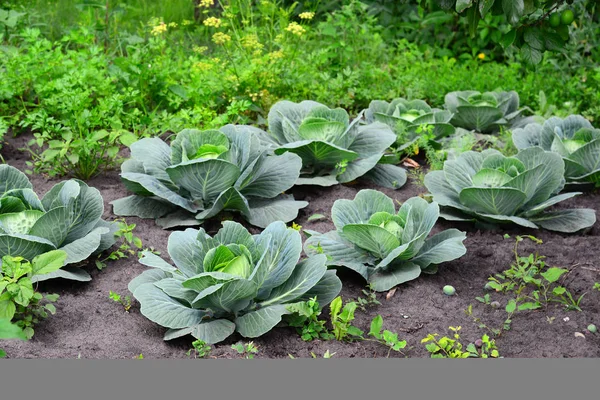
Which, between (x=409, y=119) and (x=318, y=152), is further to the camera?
(x=409, y=119)

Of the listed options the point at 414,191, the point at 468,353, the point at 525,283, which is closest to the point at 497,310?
the point at 525,283

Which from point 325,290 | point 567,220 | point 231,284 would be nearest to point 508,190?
point 567,220

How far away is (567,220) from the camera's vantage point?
13.5 feet

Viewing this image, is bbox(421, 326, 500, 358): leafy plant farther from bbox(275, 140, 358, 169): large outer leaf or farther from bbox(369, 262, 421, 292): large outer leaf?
bbox(275, 140, 358, 169): large outer leaf

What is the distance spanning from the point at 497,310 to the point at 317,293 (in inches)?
32.0

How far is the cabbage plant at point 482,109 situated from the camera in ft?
17.8

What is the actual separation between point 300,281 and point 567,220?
1738 mm

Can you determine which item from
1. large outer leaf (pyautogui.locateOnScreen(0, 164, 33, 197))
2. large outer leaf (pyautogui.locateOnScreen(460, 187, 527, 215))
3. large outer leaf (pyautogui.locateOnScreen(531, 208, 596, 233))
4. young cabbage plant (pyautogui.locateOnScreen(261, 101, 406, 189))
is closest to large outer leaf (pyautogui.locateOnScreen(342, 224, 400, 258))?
large outer leaf (pyautogui.locateOnScreen(460, 187, 527, 215))

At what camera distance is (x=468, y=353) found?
9.71 ft

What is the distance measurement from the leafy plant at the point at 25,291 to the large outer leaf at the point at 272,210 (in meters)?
1.26

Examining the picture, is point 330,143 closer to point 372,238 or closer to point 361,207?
point 361,207

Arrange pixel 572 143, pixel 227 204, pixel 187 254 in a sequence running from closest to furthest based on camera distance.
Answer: pixel 187 254 < pixel 227 204 < pixel 572 143

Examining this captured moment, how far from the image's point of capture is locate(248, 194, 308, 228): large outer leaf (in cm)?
410

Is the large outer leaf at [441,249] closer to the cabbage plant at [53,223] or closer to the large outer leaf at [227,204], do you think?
the large outer leaf at [227,204]
